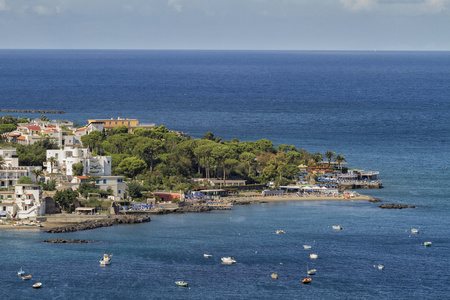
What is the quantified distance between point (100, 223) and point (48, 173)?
44.2 feet

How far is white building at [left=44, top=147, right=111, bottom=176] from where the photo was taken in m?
87.2

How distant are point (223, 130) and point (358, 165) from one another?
35924 millimetres

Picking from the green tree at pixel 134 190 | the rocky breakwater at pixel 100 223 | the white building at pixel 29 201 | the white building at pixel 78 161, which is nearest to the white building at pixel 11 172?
the white building at pixel 78 161

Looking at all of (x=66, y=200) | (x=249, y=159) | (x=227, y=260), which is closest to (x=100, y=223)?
(x=66, y=200)

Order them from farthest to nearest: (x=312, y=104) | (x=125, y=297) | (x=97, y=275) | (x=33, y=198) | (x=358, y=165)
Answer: (x=312, y=104)
(x=358, y=165)
(x=33, y=198)
(x=97, y=275)
(x=125, y=297)

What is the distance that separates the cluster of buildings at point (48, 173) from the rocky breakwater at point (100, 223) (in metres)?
4.75

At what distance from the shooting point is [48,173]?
87000mm

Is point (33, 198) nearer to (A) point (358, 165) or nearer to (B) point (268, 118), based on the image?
(A) point (358, 165)

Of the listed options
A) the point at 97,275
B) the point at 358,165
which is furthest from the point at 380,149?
the point at 97,275

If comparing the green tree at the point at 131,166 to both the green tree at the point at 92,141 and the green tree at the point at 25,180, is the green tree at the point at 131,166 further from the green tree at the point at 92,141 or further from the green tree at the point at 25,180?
the green tree at the point at 25,180

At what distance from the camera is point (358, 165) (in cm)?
10919

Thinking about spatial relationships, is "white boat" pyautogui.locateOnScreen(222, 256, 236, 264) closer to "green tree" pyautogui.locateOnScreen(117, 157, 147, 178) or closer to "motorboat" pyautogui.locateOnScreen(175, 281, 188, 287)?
"motorboat" pyautogui.locateOnScreen(175, 281, 188, 287)

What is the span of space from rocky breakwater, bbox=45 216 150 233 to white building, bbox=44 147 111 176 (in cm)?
1085

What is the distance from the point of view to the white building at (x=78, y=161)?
87.2 m
